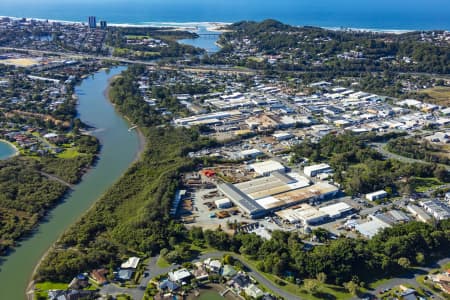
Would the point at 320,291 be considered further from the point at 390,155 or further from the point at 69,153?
the point at 69,153

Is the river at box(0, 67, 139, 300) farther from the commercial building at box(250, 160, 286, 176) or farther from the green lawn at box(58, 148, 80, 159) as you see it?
the commercial building at box(250, 160, 286, 176)

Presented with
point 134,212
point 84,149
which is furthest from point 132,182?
point 84,149

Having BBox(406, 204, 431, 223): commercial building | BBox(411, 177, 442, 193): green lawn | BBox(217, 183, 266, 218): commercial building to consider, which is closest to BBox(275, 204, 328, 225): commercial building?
BBox(217, 183, 266, 218): commercial building

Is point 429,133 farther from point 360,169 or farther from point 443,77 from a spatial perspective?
point 443,77

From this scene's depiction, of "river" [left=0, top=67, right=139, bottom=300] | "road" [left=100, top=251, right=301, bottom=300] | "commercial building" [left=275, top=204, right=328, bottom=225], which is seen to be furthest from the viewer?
"commercial building" [left=275, top=204, right=328, bottom=225]

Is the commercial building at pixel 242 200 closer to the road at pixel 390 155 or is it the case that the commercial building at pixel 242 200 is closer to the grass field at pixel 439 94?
the road at pixel 390 155

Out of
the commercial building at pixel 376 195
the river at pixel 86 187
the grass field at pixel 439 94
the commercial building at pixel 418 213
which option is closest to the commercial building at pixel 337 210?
the commercial building at pixel 376 195
